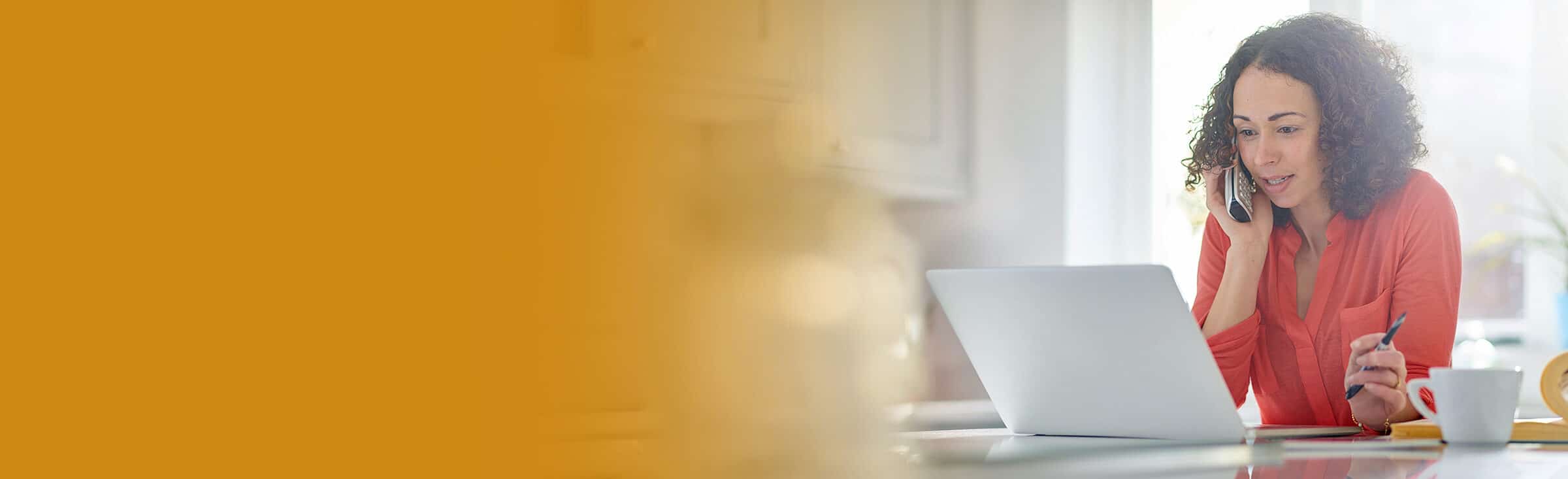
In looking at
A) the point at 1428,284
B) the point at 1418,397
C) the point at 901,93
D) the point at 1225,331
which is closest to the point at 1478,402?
the point at 1418,397

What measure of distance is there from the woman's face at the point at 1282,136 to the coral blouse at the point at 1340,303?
5 centimetres

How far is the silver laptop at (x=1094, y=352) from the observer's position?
992mm

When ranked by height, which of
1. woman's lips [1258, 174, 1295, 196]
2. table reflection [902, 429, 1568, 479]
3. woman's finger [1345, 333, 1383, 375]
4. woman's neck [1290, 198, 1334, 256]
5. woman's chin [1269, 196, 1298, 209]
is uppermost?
woman's lips [1258, 174, 1295, 196]

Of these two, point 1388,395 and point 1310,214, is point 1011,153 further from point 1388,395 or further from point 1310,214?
point 1388,395

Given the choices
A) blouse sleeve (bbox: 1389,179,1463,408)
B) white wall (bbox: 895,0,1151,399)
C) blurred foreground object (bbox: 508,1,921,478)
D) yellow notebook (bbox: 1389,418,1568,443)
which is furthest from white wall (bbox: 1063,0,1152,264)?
yellow notebook (bbox: 1389,418,1568,443)

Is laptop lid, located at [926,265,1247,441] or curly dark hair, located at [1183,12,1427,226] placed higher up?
curly dark hair, located at [1183,12,1427,226]

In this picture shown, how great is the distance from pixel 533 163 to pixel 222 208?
0.39 m

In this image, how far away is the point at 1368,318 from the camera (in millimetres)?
1408

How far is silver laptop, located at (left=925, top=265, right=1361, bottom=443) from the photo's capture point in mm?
992

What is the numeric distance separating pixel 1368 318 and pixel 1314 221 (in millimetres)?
166

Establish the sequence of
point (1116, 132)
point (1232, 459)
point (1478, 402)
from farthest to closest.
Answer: point (1116, 132)
point (1478, 402)
point (1232, 459)

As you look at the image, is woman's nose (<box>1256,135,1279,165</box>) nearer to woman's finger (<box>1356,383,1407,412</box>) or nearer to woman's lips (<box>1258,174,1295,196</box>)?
woman's lips (<box>1258,174,1295,196</box>)

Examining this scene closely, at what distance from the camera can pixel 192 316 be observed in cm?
108

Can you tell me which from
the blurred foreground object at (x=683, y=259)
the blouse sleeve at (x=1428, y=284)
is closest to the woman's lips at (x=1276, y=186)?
the blouse sleeve at (x=1428, y=284)
